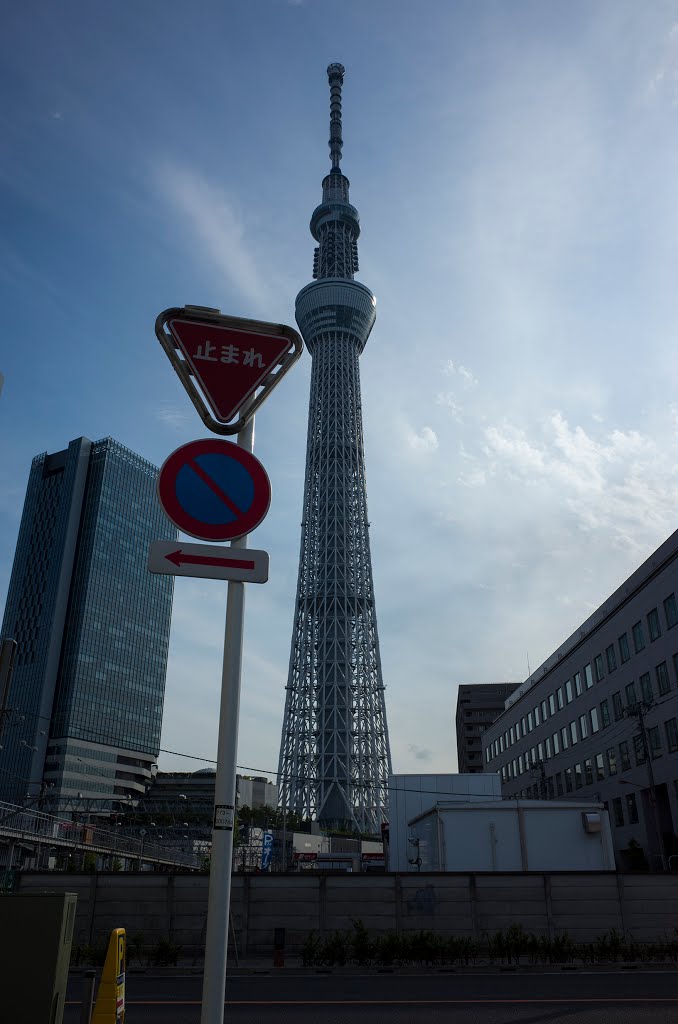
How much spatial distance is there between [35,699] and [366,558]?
260ft

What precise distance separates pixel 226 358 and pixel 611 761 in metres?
64.4

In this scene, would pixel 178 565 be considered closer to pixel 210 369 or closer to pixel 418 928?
pixel 210 369

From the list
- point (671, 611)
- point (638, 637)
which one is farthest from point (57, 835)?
point (671, 611)

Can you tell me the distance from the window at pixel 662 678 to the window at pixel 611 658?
27.9ft

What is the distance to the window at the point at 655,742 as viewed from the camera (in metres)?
53.5

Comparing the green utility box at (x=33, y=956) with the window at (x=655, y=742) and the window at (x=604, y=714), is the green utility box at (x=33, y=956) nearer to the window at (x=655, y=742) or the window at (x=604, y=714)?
the window at (x=655, y=742)

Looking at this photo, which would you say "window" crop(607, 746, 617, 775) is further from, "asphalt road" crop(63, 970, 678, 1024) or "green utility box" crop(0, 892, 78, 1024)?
"green utility box" crop(0, 892, 78, 1024)

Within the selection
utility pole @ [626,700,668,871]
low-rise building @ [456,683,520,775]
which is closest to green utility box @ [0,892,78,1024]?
utility pole @ [626,700,668,871]

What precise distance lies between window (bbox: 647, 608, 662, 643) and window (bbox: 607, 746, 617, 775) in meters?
11.8

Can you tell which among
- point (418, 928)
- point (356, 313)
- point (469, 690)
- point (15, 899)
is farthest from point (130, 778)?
point (15, 899)

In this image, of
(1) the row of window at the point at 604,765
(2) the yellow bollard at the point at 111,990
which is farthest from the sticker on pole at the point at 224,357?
(1) the row of window at the point at 604,765

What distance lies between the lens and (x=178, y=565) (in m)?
5.06

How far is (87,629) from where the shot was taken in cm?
16462

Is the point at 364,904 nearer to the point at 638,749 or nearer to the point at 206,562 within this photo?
the point at 206,562
